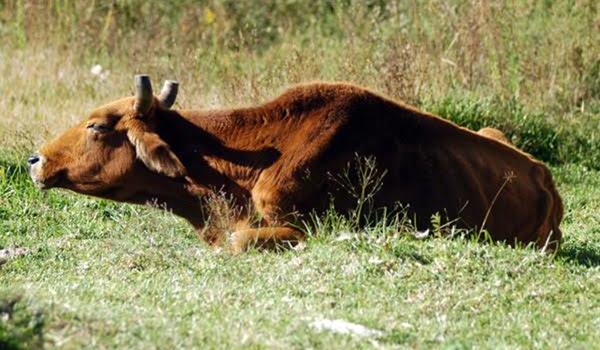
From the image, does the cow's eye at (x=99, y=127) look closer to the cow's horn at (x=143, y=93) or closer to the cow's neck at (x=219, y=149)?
the cow's horn at (x=143, y=93)

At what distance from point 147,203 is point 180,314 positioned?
3.01 metres

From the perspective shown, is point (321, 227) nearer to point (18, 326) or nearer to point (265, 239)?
point (265, 239)

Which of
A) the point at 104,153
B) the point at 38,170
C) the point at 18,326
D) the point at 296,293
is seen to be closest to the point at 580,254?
the point at 296,293

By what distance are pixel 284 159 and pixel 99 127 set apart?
148 centimetres

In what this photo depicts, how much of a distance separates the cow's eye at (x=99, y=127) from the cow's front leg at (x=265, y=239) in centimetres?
141

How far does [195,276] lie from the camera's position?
30.2 feet

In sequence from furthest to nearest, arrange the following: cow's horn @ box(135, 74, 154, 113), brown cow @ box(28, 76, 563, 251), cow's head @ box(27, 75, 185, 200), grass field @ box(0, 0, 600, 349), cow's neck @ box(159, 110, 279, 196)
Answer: cow's head @ box(27, 75, 185, 200)
cow's neck @ box(159, 110, 279, 196)
cow's horn @ box(135, 74, 154, 113)
brown cow @ box(28, 76, 563, 251)
grass field @ box(0, 0, 600, 349)

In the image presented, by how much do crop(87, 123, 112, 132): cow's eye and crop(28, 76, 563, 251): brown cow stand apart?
0.04 feet

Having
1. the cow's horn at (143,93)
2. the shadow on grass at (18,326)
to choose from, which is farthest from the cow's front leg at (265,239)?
the shadow on grass at (18,326)

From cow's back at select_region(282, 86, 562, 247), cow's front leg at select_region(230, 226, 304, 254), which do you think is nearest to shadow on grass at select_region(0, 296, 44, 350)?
cow's front leg at select_region(230, 226, 304, 254)

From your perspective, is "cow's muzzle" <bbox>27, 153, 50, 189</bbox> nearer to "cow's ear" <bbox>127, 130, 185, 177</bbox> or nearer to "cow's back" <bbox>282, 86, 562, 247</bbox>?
"cow's ear" <bbox>127, 130, 185, 177</bbox>

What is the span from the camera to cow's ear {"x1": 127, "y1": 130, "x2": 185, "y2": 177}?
34.5 ft

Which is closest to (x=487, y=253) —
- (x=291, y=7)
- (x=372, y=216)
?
(x=372, y=216)

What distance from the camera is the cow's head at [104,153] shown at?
35.4 ft
